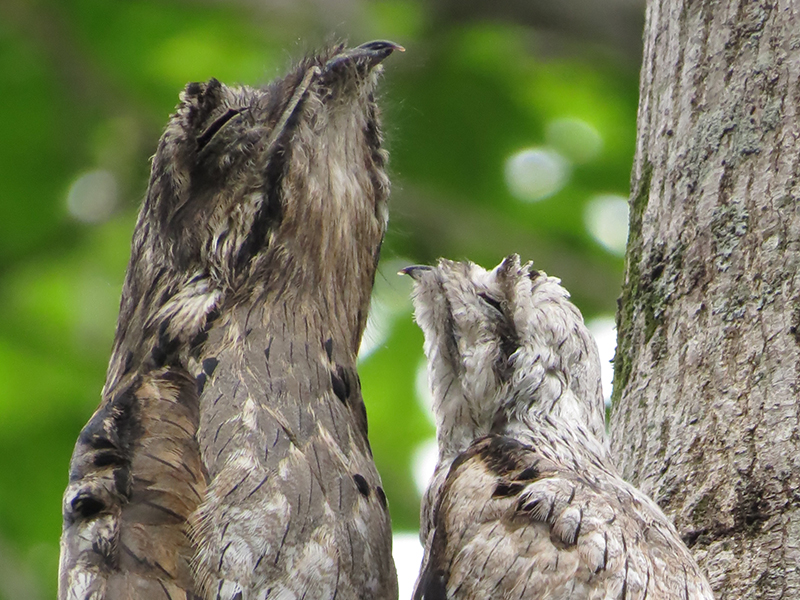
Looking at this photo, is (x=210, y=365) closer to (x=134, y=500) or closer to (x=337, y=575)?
(x=134, y=500)

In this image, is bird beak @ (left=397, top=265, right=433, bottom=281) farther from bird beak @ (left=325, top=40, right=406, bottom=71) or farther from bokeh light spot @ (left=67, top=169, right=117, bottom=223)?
bokeh light spot @ (left=67, top=169, right=117, bottom=223)

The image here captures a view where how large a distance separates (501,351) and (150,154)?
273 cm

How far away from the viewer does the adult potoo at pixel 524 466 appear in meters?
1.97

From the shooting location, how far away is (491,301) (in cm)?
254

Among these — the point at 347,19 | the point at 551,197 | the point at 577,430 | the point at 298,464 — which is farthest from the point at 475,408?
the point at 551,197

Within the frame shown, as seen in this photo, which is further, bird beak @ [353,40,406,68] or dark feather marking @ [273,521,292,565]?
bird beak @ [353,40,406,68]

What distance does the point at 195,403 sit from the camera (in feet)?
7.43

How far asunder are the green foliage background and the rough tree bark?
1.91 metres

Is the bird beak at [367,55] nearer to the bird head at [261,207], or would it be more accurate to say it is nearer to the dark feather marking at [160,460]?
the bird head at [261,207]

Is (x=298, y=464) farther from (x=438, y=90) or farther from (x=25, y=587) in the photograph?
(x=438, y=90)

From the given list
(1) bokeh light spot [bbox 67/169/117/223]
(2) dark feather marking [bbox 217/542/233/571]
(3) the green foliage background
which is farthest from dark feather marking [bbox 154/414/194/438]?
(1) bokeh light spot [bbox 67/169/117/223]

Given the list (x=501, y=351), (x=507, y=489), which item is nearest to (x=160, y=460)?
(x=507, y=489)

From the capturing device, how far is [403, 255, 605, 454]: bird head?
2396mm

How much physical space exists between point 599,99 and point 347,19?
1513mm
